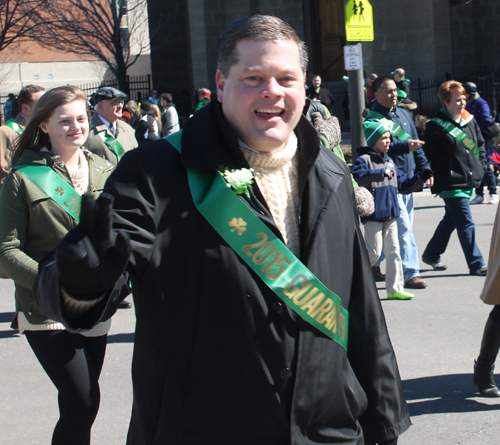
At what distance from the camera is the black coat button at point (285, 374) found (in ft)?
6.63

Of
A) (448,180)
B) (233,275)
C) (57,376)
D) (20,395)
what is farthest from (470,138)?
(233,275)

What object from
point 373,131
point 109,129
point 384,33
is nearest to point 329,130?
point 373,131

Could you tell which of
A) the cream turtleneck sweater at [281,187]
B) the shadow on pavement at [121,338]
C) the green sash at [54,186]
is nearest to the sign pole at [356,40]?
the shadow on pavement at [121,338]

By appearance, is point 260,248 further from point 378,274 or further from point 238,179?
point 378,274

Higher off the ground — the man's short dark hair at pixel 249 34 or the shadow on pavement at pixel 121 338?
the man's short dark hair at pixel 249 34

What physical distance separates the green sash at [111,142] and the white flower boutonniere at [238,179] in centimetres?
462

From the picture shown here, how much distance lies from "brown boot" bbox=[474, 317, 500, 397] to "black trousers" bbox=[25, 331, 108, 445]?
2.50 m

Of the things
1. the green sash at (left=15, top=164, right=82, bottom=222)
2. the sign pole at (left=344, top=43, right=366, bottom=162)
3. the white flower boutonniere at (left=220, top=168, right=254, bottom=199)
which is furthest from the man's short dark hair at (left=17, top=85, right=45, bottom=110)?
the sign pole at (left=344, top=43, right=366, bottom=162)

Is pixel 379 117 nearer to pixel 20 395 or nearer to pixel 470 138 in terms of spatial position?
pixel 470 138

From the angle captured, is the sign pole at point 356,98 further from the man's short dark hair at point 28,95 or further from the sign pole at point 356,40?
the man's short dark hair at point 28,95

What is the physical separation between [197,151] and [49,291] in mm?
578

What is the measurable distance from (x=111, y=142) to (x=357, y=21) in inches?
232

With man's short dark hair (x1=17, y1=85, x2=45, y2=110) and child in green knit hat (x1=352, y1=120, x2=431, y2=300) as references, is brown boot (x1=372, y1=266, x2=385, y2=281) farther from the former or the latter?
man's short dark hair (x1=17, y1=85, x2=45, y2=110)

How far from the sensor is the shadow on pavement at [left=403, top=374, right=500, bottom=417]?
14.8 ft
